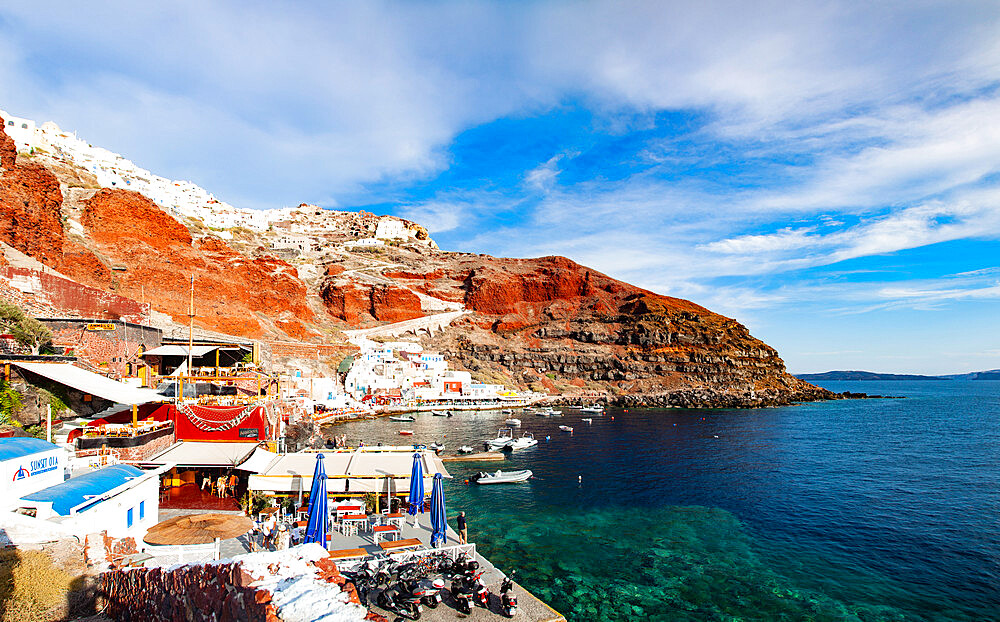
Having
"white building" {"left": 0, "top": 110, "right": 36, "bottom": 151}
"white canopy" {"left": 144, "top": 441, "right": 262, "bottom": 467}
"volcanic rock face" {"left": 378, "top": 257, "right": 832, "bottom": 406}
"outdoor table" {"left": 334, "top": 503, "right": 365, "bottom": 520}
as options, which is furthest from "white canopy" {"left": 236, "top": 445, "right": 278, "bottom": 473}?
"white building" {"left": 0, "top": 110, "right": 36, "bottom": 151}

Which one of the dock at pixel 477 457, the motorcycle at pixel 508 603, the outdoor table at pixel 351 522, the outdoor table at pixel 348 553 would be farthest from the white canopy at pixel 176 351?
the motorcycle at pixel 508 603

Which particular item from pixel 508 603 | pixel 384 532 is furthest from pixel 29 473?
pixel 508 603

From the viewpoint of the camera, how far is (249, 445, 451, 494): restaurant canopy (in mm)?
17219

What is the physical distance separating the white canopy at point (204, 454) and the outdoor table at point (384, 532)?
6.11m

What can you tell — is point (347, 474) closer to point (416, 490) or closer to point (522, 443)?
point (416, 490)

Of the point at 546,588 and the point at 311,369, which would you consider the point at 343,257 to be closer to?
the point at 311,369

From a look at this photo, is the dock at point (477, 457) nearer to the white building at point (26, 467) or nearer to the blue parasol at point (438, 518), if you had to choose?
the blue parasol at point (438, 518)

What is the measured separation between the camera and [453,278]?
120 metres

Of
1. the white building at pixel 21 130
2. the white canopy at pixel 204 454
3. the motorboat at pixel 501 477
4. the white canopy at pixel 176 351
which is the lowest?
the motorboat at pixel 501 477

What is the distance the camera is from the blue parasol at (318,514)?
13453 mm

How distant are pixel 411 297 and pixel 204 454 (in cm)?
8856

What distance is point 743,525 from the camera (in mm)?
22859

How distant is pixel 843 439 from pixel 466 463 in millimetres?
38354

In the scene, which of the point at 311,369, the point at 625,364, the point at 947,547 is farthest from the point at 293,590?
the point at 625,364
